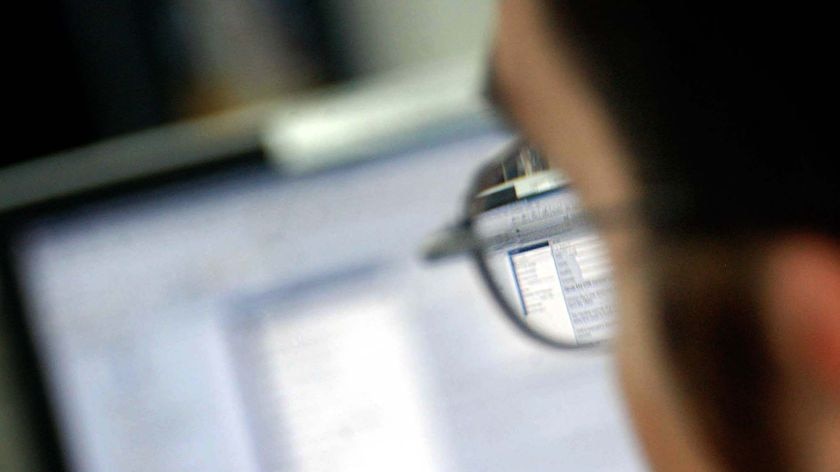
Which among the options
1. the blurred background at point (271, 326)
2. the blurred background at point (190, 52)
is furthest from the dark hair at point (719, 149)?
the blurred background at point (190, 52)

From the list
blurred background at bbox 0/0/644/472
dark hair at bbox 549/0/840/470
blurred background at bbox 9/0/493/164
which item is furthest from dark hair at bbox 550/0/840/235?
blurred background at bbox 9/0/493/164

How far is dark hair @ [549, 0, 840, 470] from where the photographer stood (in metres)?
0.20

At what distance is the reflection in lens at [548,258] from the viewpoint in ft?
0.86

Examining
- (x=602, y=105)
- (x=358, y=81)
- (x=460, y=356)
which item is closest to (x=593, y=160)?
(x=602, y=105)

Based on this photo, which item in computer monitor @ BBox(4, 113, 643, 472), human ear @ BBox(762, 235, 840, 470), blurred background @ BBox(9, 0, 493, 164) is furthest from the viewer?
blurred background @ BBox(9, 0, 493, 164)

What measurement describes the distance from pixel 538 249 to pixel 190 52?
0.29 m

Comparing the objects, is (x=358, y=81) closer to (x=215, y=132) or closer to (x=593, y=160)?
(x=215, y=132)

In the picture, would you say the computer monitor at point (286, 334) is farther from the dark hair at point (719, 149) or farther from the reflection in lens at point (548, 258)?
the dark hair at point (719, 149)

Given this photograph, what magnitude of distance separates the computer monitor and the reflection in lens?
3 cm

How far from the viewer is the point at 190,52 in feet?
1.58

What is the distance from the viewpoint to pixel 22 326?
0.34m

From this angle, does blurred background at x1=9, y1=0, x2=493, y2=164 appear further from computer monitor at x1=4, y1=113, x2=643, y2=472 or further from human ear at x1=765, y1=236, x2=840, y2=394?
human ear at x1=765, y1=236, x2=840, y2=394

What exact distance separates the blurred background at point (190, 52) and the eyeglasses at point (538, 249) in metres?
0.20

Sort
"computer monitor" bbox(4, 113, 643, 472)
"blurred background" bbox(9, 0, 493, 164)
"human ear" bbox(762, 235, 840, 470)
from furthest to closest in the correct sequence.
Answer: "blurred background" bbox(9, 0, 493, 164), "computer monitor" bbox(4, 113, 643, 472), "human ear" bbox(762, 235, 840, 470)
